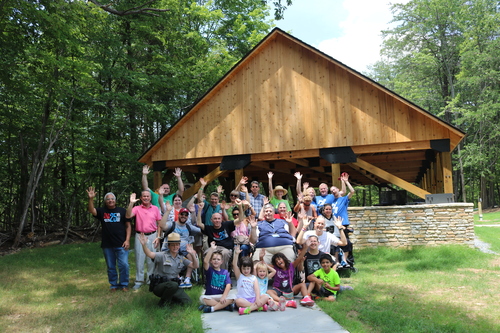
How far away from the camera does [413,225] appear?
32.8 feet

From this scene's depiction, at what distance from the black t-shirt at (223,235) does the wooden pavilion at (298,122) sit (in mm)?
5062

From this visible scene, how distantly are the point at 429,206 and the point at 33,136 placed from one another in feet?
48.1

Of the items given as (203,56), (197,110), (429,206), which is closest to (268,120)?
(197,110)

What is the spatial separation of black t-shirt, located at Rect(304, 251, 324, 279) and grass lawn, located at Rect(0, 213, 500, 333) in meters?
0.62

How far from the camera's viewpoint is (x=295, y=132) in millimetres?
11344

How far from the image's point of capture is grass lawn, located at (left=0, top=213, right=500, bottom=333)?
468 centimetres

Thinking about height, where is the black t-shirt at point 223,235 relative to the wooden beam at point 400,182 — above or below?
below

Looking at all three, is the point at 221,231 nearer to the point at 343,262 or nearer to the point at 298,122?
the point at 343,262

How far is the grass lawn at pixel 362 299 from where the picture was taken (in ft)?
15.4

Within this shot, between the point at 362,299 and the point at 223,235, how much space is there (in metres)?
2.50

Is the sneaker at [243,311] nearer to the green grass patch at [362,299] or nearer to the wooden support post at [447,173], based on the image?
the green grass patch at [362,299]

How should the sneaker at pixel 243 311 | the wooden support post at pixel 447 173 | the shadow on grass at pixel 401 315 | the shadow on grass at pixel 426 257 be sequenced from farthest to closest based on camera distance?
the wooden support post at pixel 447 173, the shadow on grass at pixel 426 257, the sneaker at pixel 243 311, the shadow on grass at pixel 401 315

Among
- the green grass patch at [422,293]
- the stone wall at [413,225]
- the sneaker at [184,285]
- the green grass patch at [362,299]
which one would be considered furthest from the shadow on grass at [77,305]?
the stone wall at [413,225]

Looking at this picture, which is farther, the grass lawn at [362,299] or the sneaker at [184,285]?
the sneaker at [184,285]
